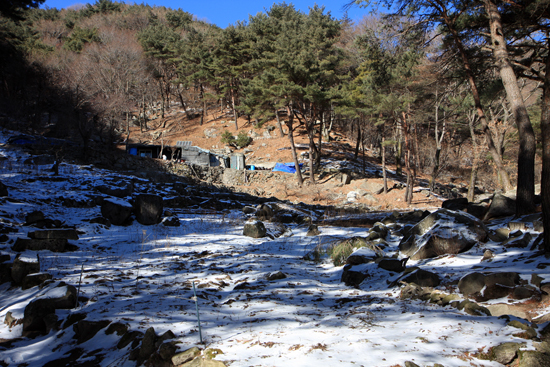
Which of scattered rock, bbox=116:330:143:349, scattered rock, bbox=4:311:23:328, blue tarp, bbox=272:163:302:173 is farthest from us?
blue tarp, bbox=272:163:302:173

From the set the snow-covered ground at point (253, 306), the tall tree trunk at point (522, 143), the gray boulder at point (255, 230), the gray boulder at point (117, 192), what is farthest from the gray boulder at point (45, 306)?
the tall tree trunk at point (522, 143)

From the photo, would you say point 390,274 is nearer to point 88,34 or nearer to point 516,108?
point 516,108

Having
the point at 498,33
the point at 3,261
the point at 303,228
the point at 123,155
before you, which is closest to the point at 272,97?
the point at 123,155

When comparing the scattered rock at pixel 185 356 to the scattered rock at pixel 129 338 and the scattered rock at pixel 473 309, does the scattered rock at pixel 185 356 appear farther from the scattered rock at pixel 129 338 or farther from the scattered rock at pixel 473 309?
the scattered rock at pixel 473 309

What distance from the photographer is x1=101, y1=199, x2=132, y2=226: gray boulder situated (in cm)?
941

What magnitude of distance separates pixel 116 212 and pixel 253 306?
22.2 ft

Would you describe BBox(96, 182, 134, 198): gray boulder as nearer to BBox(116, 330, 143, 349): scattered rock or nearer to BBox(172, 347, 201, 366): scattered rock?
BBox(116, 330, 143, 349): scattered rock

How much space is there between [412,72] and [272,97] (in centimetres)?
962

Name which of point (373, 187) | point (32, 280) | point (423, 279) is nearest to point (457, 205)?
point (423, 279)

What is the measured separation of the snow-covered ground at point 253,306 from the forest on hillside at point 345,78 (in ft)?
8.28

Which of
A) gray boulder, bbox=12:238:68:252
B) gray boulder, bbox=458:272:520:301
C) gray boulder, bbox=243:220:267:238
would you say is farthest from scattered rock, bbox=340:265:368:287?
gray boulder, bbox=12:238:68:252

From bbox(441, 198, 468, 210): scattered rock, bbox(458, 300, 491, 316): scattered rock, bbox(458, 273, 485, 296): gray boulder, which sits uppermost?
bbox(441, 198, 468, 210): scattered rock

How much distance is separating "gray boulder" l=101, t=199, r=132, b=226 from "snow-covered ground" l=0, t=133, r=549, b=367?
2.59ft

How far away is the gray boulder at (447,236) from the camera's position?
18.6 ft
